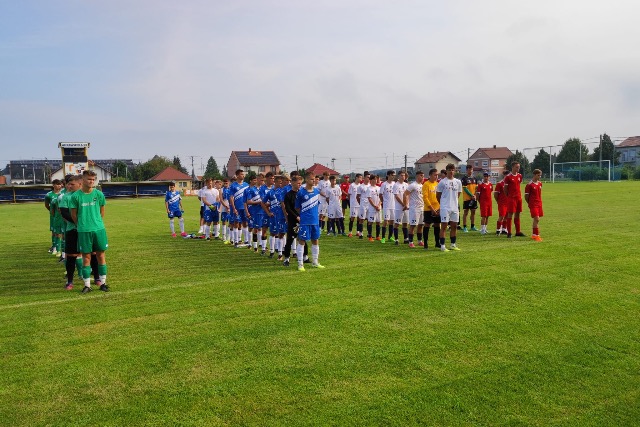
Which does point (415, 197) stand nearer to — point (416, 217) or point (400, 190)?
point (416, 217)

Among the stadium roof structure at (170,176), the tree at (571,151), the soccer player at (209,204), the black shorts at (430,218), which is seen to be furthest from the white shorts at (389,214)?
the stadium roof structure at (170,176)

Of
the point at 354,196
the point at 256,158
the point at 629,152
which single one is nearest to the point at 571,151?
the point at 629,152

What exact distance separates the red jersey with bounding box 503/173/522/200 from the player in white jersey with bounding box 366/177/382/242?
4026 millimetres

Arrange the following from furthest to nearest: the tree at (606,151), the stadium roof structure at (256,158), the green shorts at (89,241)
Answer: the stadium roof structure at (256,158) < the tree at (606,151) < the green shorts at (89,241)

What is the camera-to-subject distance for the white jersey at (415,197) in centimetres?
1283

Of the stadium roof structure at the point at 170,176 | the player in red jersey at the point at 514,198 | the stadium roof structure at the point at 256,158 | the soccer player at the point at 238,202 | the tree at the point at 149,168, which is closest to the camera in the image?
the soccer player at the point at 238,202

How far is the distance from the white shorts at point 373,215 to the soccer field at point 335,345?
4.64 meters

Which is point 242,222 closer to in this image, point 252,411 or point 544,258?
point 544,258

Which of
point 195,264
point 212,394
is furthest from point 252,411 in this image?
point 195,264

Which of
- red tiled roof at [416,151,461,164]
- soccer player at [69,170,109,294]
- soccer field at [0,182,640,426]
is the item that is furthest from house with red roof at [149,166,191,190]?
soccer player at [69,170,109,294]

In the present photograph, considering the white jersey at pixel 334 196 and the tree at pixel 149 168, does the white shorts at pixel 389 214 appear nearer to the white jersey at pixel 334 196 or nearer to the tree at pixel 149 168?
the white jersey at pixel 334 196

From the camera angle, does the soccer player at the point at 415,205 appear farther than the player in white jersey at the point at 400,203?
No

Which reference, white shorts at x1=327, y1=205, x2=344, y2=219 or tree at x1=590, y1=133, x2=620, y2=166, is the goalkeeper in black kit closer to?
white shorts at x1=327, y1=205, x2=344, y2=219

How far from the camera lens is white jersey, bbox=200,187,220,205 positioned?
15641 millimetres
